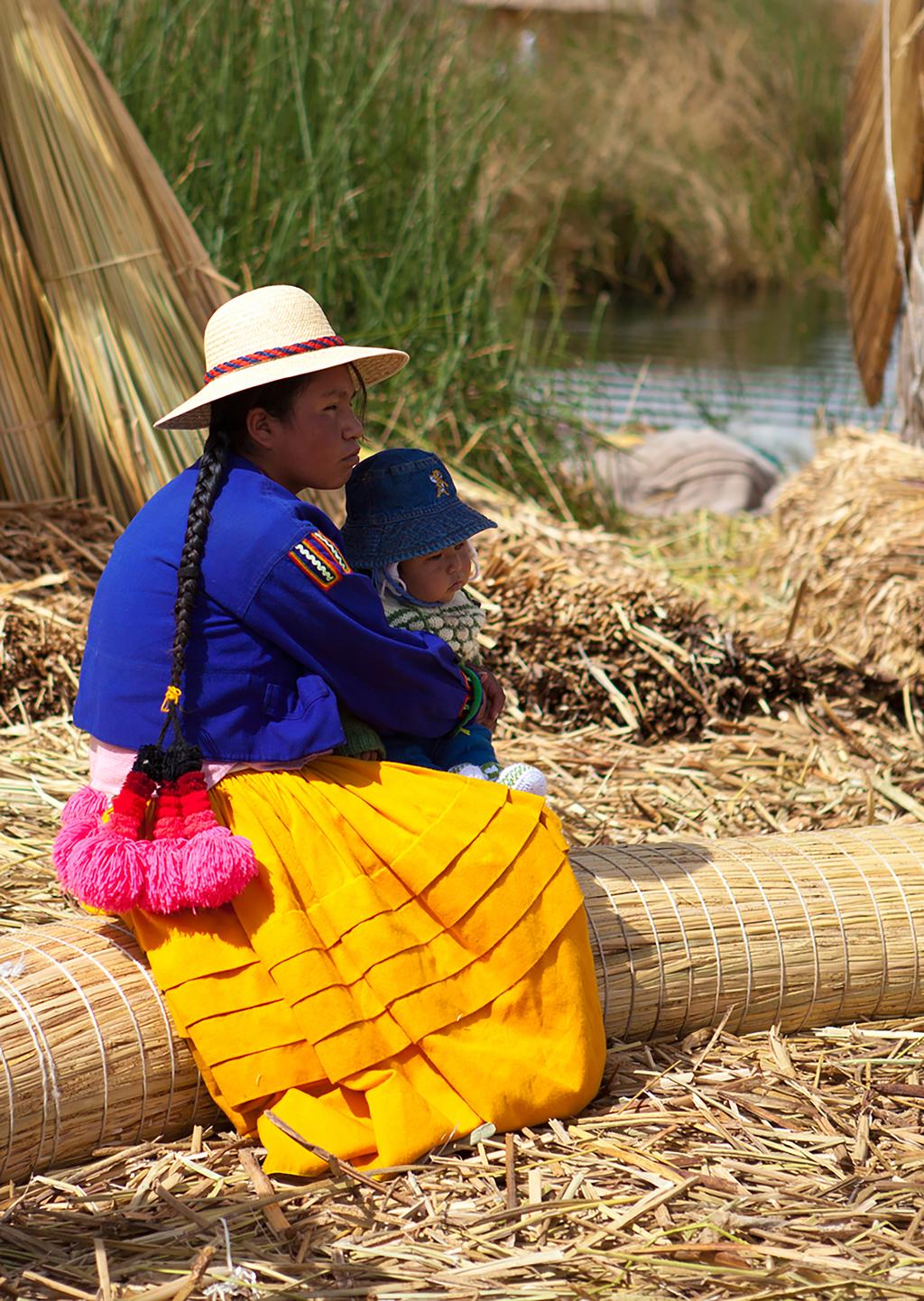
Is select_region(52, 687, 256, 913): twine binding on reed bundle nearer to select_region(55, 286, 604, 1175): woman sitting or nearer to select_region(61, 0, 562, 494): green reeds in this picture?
select_region(55, 286, 604, 1175): woman sitting

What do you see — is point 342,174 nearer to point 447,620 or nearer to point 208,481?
point 447,620

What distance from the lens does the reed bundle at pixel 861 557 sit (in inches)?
147

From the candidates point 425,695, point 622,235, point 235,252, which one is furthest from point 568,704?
point 622,235

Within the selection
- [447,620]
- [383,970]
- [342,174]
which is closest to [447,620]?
[447,620]

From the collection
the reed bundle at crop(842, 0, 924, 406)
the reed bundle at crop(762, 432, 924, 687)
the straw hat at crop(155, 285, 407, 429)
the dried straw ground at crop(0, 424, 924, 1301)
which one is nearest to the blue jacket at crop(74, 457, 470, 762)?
the straw hat at crop(155, 285, 407, 429)

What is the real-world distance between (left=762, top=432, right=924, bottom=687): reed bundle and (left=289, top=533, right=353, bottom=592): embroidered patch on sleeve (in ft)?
6.40

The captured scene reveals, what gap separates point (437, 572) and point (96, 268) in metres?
1.72

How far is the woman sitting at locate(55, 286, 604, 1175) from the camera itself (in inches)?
75.6

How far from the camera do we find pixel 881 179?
456 centimetres

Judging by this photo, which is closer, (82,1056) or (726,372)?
(82,1056)

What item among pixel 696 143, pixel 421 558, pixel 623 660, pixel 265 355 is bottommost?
pixel 623 660

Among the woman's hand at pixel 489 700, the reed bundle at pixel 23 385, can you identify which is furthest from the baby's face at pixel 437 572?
the reed bundle at pixel 23 385

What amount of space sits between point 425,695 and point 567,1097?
58 cm

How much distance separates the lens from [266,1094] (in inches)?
75.7
